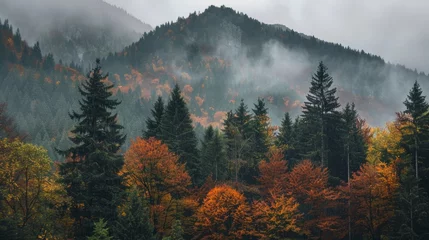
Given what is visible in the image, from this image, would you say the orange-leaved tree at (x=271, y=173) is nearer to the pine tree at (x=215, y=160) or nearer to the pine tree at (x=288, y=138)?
the pine tree at (x=215, y=160)

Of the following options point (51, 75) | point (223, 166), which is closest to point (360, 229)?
point (223, 166)

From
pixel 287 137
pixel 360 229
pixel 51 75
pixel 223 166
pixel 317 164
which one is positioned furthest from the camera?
pixel 51 75

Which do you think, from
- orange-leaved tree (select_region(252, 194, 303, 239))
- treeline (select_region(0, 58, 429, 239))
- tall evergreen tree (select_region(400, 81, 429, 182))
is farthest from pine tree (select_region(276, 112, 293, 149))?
tall evergreen tree (select_region(400, 81, 429, 182))

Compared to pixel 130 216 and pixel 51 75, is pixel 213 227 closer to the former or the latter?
pixel 130 216

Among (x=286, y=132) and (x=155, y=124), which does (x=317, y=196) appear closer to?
(x=286, y=132)

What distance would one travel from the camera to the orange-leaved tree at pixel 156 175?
37.9 metres

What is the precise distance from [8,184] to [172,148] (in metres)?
21.0

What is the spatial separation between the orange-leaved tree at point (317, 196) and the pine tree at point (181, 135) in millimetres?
12703

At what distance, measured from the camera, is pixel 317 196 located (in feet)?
136

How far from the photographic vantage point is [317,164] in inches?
1848

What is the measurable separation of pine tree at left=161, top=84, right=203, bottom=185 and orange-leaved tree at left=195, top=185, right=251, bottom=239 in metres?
6.23

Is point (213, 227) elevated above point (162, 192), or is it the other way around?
point (162, 192)

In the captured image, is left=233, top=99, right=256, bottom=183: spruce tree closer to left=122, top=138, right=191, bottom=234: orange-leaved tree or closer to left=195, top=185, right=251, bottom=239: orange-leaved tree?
left=195, top=185, right=251, bottom=239: orange-leaved tree

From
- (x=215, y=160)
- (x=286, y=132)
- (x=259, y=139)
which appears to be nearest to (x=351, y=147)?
(x=286, y=132)
